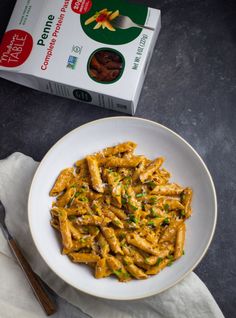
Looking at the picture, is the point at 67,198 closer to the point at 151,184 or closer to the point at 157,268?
the point at 151,184

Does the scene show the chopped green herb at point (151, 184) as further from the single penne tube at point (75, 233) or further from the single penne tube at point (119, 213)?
the single penne tube at point (75, 233)

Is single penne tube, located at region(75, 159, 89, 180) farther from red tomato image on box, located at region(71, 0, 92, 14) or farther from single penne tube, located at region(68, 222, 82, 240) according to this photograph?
red tomato image on box, located at region(71, 0, 92, 14)

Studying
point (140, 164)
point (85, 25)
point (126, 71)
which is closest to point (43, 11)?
point (85, 25)

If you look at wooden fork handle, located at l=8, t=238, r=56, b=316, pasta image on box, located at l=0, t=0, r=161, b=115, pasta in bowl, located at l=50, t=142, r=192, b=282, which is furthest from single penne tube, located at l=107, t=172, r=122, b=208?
wooden fork handle, located at l=8, t=238, r=56, b=316

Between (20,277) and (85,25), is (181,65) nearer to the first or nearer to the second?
(85,25)

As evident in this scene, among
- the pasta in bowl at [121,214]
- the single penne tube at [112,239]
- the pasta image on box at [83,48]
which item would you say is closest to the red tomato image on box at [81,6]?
the pasta image on box at [83,48]
